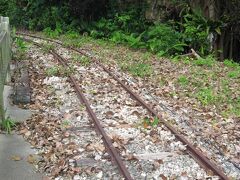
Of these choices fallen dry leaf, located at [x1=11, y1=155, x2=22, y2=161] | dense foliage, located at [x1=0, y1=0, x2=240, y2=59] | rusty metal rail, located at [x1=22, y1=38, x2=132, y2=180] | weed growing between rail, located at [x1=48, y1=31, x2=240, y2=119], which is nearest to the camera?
rusty metal rail, located at [x1=22, y1=38, x2=132, y2=180]

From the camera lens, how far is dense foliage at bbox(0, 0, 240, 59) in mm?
19328

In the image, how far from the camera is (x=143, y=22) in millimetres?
23891

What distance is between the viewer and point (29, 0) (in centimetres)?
2958

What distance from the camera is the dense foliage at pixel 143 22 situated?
19.3 m

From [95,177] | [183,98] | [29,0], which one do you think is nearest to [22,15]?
[29,0]

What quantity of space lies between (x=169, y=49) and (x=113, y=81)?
7.32 meters

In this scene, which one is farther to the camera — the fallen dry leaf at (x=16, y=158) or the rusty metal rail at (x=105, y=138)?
the fallen dry leaf at (x=16, y=158)

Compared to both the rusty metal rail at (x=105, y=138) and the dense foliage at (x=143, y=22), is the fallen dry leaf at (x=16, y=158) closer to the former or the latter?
the rusty metal rail at (x=105, y=138)

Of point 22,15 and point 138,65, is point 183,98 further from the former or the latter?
point 22,15

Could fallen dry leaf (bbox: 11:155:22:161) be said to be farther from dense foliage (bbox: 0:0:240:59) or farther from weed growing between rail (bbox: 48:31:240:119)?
dense foliage (bbox: 0:0:240:59)

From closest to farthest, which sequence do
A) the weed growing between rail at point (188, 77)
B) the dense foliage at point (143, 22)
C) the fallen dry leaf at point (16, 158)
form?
the fallen dry leaf at point (16, 158)
the weed growing between rail at point (188, 77)
the dense foliage at point (143, 22)

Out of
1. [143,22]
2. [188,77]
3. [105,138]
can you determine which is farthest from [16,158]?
[143,22]

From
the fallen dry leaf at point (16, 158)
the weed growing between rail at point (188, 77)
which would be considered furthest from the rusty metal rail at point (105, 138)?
the weed growing between rail at point (188, 77)

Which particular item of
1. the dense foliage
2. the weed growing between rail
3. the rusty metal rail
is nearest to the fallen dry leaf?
the rusty metal rail
